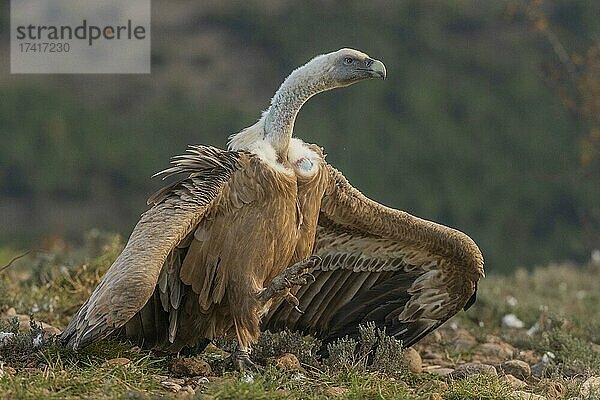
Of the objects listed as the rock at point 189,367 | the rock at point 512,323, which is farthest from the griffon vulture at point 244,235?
the rock at point 512,323

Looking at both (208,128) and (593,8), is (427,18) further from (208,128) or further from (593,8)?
(208,128)

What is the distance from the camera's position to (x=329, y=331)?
760 centimetres

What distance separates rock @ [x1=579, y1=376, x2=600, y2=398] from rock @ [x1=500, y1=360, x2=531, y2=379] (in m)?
0.45

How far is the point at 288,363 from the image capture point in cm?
664

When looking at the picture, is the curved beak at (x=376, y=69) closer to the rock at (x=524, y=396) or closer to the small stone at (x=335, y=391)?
the small stone at (x=335, y=391)

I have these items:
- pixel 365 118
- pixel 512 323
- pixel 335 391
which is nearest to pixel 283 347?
pixel 335 391

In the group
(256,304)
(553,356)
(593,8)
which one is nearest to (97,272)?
(256,304)

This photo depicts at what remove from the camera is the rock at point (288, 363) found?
21.6 ft

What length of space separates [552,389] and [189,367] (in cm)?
206

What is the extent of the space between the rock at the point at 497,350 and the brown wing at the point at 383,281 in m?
0.84

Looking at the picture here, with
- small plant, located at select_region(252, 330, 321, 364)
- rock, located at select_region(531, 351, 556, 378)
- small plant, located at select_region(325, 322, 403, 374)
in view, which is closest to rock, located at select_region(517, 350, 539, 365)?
rock, located at select_region(531, 351, 556, 378)

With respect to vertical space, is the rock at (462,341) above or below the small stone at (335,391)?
below

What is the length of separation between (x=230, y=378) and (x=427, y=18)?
17.8 meters

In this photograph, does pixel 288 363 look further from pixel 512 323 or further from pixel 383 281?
pixel 512 323
